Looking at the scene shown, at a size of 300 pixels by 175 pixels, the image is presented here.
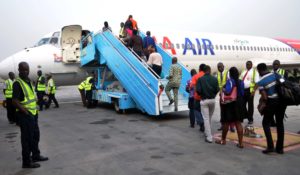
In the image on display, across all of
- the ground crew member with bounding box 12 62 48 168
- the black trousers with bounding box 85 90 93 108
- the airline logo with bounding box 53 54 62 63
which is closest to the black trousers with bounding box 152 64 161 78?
the black trousers with bounding box 85 90 93 108

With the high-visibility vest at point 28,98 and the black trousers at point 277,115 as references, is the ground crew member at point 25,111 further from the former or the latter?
the black trousers at point 277,115

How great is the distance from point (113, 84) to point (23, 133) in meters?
7.39

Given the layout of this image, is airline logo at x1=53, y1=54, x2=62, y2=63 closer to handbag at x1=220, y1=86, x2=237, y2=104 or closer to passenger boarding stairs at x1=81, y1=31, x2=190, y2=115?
passenger boarding stairs at x1=81, y1=31, x2=190, y2=115

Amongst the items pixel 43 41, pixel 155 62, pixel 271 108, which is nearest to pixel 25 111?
pixel 271 108

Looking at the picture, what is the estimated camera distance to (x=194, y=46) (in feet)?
56.5

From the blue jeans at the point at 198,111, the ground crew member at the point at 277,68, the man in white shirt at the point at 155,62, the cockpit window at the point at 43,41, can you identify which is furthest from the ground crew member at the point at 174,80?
the cockpit window at the point at 43,41

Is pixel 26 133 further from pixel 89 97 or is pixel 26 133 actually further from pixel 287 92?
pixel 89 97

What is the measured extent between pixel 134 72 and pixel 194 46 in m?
8.13

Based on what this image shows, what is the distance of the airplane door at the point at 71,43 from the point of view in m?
13.5

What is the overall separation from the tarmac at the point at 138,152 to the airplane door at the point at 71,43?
492 centimetres

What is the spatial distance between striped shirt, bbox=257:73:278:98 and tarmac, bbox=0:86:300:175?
117 centimetres

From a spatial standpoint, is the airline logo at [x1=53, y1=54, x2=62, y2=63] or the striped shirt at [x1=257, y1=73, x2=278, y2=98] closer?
the striped shirt at [x1=257, y1=73, x2=278, y2=98]

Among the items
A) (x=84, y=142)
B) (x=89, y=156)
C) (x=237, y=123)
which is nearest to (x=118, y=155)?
(x=89, y=156)

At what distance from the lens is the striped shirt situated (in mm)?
5602
